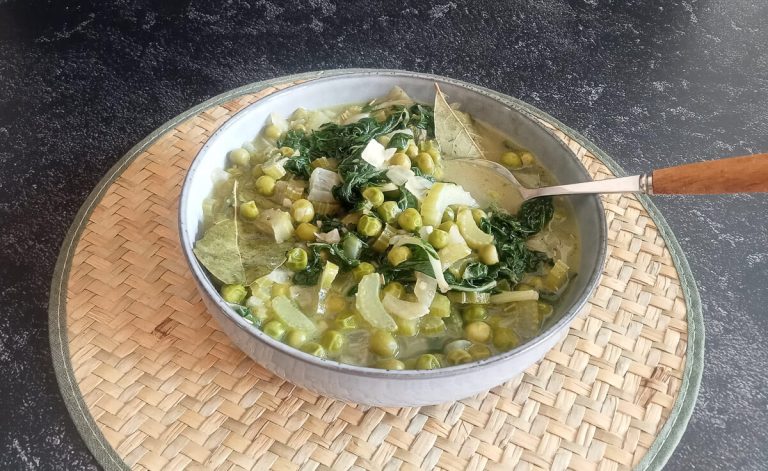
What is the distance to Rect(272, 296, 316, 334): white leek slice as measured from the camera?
2.43m

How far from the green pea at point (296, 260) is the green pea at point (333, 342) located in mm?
314

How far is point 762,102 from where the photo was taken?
14.0ft

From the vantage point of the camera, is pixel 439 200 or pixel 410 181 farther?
pixel 410 181

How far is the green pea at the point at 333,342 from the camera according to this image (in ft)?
7.83

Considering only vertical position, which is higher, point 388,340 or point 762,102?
point 762,102

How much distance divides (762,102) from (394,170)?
2.83 meters

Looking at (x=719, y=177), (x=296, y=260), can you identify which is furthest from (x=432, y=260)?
(x=719, y=177)

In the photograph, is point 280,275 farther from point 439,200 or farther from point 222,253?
point 439,200

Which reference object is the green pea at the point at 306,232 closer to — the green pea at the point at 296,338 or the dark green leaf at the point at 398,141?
the green pea at the point at 296,338

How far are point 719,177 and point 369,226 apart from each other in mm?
1279

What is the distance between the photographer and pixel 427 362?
2.33 metres

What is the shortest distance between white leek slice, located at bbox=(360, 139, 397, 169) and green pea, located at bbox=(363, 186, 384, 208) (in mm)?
193

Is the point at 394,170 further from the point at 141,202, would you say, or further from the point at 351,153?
the point at 141,202

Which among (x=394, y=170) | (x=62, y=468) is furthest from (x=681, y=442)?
(x=62, y=468)
